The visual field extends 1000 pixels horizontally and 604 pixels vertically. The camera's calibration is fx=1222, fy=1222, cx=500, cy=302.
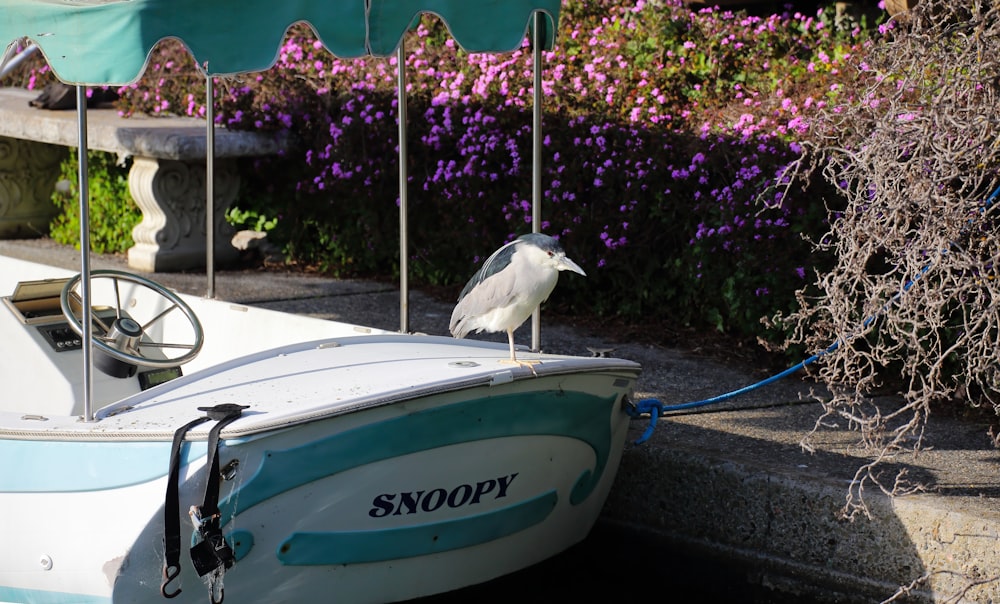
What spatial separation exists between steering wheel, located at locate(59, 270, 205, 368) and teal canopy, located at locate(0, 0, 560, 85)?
1240mm

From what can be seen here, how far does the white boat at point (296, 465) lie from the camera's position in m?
3.80

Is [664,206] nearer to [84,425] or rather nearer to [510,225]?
[510,225]


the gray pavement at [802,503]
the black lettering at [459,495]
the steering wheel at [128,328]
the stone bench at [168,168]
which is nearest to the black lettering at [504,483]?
the black lettering at [459,495]

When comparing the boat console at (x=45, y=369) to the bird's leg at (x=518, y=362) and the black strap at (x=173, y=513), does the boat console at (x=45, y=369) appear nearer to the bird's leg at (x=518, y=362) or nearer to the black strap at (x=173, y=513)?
the black strap at (x=173, y=513)

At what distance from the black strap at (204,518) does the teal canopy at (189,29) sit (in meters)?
1.11

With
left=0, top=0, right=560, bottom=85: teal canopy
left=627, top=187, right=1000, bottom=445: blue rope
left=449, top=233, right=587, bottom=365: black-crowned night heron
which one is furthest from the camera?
left=449, top=233, right=587, bottom=365: black-crowned night heron

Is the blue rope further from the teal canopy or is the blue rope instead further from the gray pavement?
the teal canopy

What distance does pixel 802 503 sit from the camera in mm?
4734

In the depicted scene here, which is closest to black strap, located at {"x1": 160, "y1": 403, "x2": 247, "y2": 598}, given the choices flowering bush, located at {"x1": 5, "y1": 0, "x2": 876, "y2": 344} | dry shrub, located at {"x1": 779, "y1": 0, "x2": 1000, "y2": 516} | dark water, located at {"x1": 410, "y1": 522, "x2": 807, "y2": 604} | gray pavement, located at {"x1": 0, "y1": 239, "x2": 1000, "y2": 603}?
dark water, located at {"x1": 410, "y1": 522, "x2": 807, "y2": 604}

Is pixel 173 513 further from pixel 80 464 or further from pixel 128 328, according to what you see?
pixel 128 328

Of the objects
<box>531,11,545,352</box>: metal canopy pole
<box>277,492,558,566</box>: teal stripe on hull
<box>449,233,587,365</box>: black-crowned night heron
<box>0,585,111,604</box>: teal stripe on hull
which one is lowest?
<box>0,585,111,604</box>: teal stripe on hull

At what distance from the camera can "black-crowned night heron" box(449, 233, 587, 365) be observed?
4.22 m

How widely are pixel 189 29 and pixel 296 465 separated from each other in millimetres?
1421

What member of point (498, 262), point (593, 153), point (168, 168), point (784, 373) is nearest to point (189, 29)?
point (498, 262)
